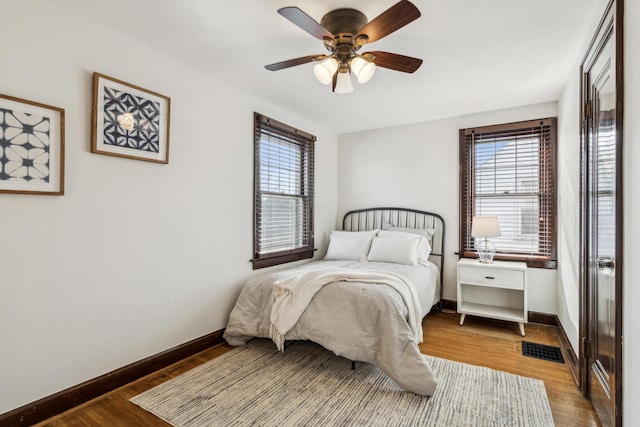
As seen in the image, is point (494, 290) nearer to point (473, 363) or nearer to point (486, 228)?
point (486, 228)

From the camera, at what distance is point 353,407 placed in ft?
6.63

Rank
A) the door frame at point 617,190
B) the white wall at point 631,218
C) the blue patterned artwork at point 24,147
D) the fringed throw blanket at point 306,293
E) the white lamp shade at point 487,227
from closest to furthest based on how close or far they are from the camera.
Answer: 1. the white wall at point 631,218
2. the door frame at point 617,190
3. the blue patterned artwork at point 24,147
4. the fringed throw blanket at point 306,293
5. the white lamp shade at point 487,227

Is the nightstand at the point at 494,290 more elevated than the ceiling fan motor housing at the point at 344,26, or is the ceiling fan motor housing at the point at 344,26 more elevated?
the ceiling fan motor housing at the point at 344,26

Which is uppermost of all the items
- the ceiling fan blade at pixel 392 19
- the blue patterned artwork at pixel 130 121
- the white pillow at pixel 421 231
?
the ceiling fan blade at pixel 392 19

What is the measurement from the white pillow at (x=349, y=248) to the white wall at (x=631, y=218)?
263 centimetres

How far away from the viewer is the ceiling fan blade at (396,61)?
6.79ft

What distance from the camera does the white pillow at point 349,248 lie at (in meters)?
3.95

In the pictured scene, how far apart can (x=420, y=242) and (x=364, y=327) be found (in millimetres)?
1708

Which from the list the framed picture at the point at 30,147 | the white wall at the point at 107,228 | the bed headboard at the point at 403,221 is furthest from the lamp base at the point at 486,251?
the framed picture at the point at 30,147

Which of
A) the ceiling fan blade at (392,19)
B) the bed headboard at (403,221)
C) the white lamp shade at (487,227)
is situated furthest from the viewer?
the bed headboard at (403,221)

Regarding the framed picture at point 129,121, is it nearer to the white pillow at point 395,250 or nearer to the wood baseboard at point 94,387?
the wood baseboard at point 94,387

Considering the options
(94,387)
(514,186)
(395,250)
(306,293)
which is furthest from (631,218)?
(94,387)

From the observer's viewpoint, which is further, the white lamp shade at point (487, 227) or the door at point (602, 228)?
the white lamp shade at point (487, 227)

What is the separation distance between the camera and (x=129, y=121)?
229 centimetres
